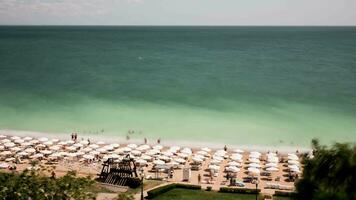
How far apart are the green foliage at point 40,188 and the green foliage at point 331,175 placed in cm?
787

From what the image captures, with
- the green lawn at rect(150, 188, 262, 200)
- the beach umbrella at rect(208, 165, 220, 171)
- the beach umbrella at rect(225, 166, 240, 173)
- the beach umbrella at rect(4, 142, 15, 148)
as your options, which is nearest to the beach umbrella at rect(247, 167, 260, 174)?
the beach umbrella at rect(225, 166, 240, 173)

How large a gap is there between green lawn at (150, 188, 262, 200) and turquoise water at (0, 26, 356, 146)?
47.1 ft

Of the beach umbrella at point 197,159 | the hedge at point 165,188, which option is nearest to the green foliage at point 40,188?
the hedge at point 165,188

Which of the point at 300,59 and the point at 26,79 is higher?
the point at 300,59

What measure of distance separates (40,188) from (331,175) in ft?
33.1

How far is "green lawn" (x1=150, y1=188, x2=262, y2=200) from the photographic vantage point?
26.6m

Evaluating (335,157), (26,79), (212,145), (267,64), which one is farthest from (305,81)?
(335,157)

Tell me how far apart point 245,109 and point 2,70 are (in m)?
58.2

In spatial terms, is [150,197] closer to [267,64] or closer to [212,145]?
[212,145]

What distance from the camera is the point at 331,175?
14.7 metres

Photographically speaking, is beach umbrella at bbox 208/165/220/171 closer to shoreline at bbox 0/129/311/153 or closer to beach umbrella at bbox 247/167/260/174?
beach umbrella at bbox 247/167/260/174

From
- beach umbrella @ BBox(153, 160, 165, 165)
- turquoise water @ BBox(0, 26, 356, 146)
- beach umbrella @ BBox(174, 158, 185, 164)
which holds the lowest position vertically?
beach umbrella @ BBox(153, 160, 165, 165)

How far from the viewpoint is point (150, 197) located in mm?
26266

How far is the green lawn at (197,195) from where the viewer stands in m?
26.6
